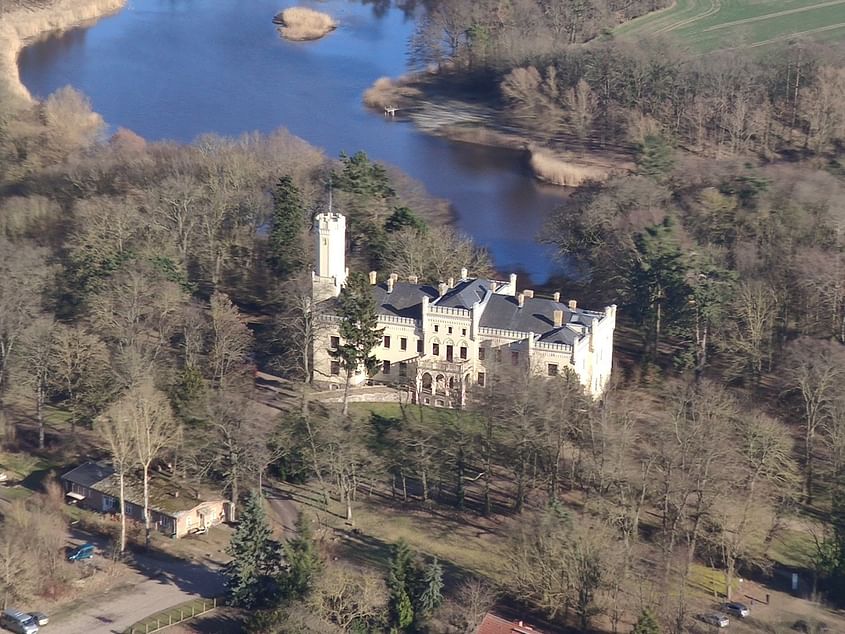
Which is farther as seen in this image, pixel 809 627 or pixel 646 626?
pixel 809 627

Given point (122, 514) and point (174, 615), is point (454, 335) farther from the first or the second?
point (174, 615)

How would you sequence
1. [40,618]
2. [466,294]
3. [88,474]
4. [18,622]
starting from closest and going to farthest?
[18,622] < [40,618] < [88,474] < [466,294]

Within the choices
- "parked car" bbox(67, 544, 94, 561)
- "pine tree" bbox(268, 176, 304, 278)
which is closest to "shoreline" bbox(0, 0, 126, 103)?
"pine tree" bbox(268, 176, 304, 278)

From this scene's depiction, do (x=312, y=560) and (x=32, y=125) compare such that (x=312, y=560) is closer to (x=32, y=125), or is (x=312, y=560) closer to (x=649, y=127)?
(x=32, y=125)

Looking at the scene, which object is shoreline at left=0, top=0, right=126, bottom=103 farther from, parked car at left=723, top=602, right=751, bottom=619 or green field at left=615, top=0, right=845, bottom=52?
parked car at left=723, top=602, right=751, bottom=619

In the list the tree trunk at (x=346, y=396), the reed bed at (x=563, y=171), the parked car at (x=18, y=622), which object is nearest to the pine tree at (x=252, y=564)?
the parked car at (x=18, y=622)

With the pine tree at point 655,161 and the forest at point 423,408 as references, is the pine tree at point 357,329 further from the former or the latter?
the pine tree at point 655,161

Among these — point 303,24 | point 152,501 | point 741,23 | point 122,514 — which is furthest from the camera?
point 303,24

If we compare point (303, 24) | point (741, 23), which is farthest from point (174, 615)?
point (303, 24)

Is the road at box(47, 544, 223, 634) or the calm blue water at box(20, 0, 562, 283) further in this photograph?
the calm blue water at box(20, 0, 562, 283)
